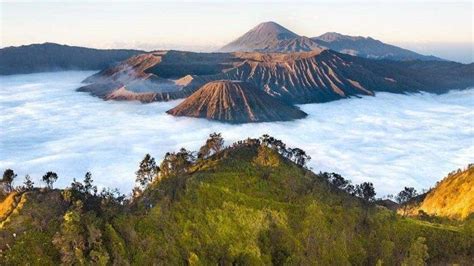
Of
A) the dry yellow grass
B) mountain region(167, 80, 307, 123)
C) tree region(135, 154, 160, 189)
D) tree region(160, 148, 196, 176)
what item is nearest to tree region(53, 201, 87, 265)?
tree region(135, 154, 160, 189)

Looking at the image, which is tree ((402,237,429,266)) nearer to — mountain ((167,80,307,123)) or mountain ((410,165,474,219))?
mountain ((410,165,474,219))

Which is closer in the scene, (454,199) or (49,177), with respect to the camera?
(49,177)

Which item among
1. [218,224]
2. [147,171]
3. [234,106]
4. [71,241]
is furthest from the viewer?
[234,106]

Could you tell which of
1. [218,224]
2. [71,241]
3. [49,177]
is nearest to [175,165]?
[218,224]

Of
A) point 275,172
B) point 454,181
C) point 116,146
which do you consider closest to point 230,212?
point 275,172

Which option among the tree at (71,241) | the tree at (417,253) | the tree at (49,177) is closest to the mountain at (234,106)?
the tree at (49,177)

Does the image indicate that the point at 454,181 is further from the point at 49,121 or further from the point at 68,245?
the point at 49,121

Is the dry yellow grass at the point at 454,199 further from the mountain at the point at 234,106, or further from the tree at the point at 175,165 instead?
the mountain at the point at 234,106

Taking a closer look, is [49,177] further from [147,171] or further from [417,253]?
[417,253]
